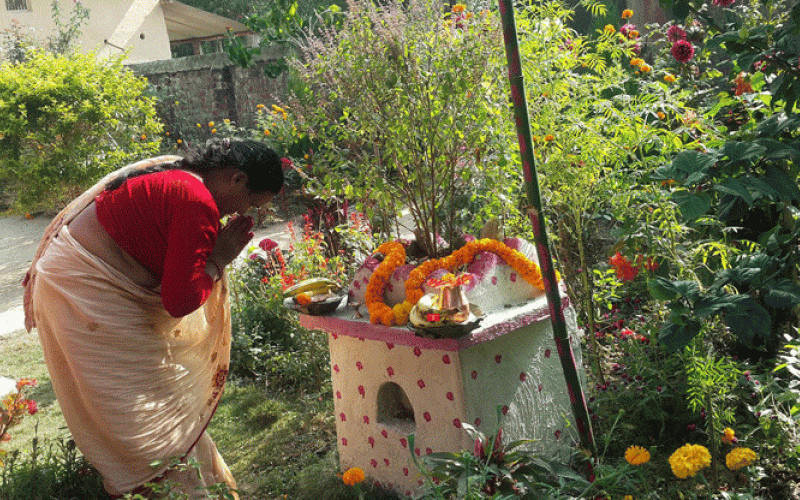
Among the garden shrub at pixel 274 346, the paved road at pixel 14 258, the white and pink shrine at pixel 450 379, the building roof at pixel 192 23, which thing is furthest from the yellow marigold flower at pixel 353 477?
the building roof at pixel 192 23

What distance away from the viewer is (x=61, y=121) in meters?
7.62

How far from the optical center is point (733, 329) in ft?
8.23

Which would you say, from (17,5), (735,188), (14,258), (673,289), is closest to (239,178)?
(673,289)

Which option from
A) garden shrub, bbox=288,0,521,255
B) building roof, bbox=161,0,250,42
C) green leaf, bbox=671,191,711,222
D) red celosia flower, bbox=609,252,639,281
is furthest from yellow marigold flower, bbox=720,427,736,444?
building roof, bbox=161,0,250,42

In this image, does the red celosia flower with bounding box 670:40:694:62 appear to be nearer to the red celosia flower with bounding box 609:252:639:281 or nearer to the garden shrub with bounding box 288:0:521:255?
the red celosia flower with bounding box 609:252:639:281

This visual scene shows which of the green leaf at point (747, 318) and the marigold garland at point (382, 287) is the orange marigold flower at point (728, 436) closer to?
the green leaf at point (747, 318)

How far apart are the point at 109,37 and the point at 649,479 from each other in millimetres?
15172

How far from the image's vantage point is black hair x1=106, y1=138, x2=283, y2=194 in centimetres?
272

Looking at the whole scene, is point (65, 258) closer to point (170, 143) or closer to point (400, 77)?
point (400, 77)

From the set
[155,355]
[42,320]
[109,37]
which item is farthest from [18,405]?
[109,37]

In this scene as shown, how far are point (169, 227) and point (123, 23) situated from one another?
1467 centimetres

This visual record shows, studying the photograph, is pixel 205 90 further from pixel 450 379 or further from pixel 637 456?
pixel 637 456

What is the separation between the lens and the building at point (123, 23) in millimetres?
14336

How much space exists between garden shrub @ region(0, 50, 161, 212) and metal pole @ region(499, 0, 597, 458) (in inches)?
248
